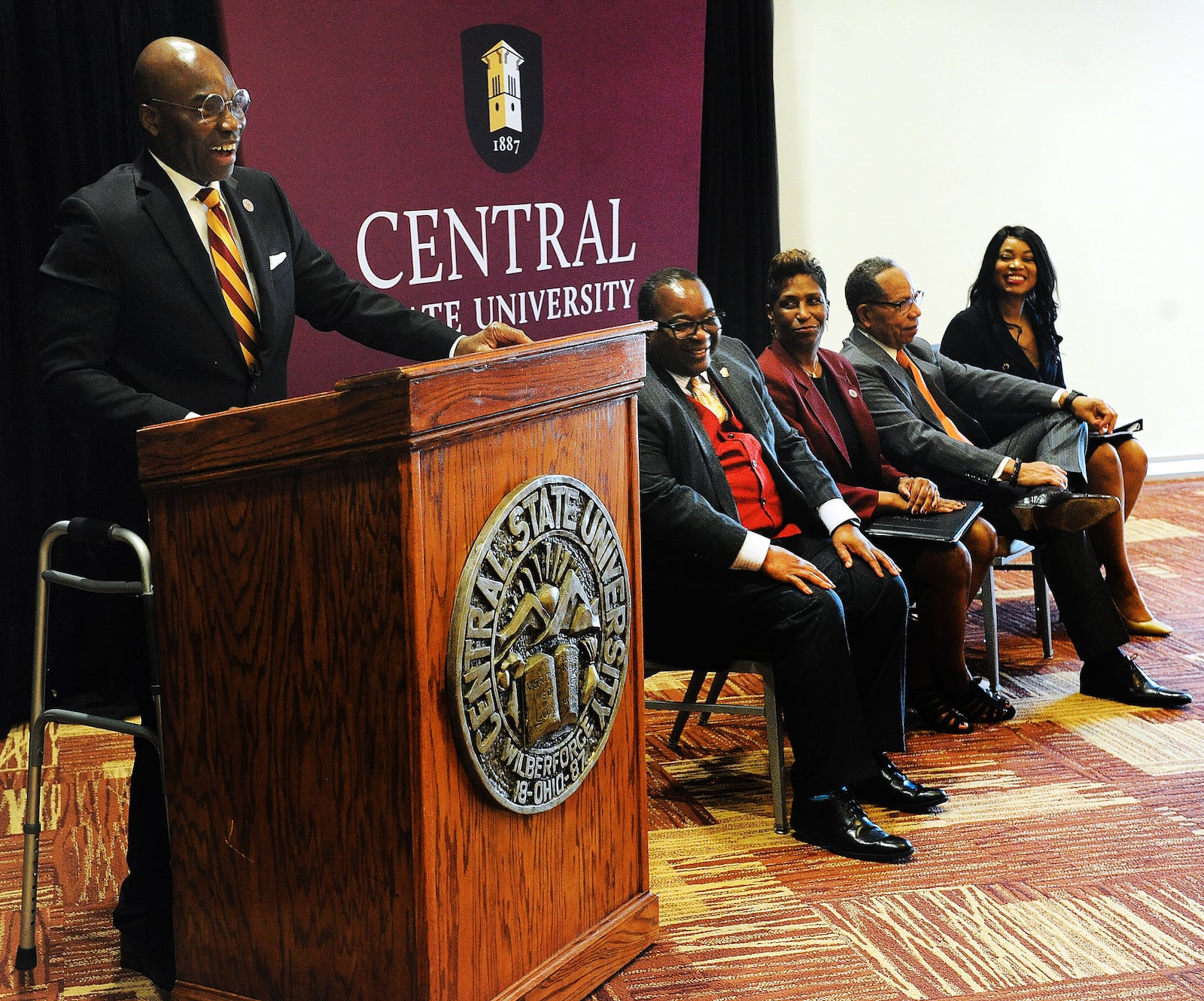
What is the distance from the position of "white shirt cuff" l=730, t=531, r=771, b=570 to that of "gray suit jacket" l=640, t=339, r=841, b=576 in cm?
1

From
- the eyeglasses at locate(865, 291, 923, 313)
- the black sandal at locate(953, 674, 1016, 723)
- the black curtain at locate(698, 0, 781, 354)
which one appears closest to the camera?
the black sandal at locate(953, 674, 1016, 723)

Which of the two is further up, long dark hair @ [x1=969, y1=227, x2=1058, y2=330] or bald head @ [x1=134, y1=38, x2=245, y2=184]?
bald head @ [x1=134, y1=38, x2=245, y2=184]

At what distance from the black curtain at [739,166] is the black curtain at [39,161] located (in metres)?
2.14

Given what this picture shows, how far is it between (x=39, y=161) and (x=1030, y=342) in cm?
314

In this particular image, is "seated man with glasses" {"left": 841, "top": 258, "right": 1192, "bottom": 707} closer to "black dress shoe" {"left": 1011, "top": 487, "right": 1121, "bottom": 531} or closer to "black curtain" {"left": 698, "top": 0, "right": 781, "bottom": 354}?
"black dress shoe" {"left": 1011, "top": 487, "right": 1121, "bottom": 531}

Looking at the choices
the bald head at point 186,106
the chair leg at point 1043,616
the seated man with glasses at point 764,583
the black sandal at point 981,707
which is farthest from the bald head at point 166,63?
the chair leg at point 1043,616

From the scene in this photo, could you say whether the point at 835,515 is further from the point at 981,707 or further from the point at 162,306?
the point at 162,306

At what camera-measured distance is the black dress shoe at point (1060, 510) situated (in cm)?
365

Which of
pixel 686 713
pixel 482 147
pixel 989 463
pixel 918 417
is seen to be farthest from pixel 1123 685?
pixel 482 147

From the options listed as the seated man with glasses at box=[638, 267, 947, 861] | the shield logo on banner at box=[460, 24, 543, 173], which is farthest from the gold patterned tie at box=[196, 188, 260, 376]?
the shield logo on banner at box=[460, 24, 543, 173]

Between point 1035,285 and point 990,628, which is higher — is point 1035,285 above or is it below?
above

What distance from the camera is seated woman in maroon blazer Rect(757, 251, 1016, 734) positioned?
3.47 metres

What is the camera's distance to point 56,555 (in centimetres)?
382

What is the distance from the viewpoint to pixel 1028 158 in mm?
6379
